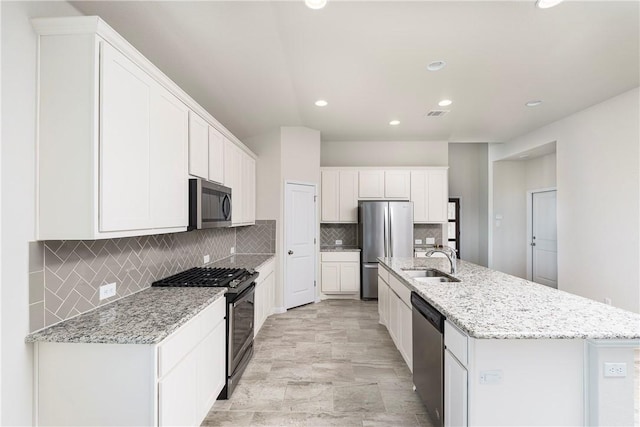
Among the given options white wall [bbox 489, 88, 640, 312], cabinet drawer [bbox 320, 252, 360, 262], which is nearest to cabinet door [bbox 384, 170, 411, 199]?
cabinet drawer [bbox 320, 252, 360, 262]

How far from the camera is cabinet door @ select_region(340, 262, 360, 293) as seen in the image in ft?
17.5

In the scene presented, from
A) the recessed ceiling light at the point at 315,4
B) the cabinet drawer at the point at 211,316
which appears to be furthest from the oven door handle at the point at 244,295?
the recessed ceiling light at the point at 315,4

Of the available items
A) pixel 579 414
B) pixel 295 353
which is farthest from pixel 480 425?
pixel 295 353

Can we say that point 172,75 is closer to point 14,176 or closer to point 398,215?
point 14,176

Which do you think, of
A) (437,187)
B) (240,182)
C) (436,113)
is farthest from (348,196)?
(240,182)

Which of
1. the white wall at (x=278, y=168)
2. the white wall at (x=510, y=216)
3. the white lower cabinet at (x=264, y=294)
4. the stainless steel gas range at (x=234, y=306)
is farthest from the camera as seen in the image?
the white wall at (x=510, y=216)

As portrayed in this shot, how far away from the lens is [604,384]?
1.47 metres

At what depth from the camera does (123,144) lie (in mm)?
1643

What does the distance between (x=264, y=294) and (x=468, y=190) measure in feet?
18.8

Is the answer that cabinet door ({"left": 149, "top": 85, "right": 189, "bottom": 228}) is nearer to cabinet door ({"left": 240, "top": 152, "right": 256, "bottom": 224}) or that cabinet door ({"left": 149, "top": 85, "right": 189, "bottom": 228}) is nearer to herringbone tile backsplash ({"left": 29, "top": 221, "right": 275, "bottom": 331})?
herringbone tile backsplash ({"left": 29, "top": 221, "right": 275, "bottom": 331})

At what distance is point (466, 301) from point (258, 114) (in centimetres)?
346

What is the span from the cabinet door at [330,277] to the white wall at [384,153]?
6.92 ft

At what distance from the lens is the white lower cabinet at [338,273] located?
5.33m

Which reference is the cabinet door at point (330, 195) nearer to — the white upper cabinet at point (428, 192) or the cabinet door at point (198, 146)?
the white upper cabinet at point (428, 192)
